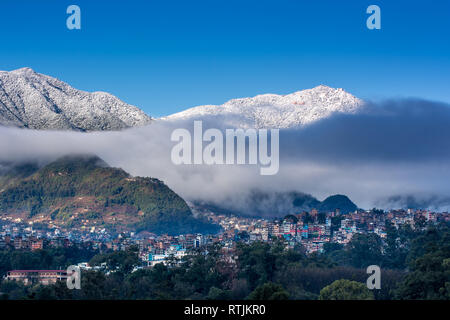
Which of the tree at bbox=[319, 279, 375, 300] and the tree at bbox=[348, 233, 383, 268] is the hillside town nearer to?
the tree at bbox=[348, 233, 383, 268]

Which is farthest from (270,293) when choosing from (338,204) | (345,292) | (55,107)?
(55,107)

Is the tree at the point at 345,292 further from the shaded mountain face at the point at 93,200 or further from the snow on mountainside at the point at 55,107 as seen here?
the snow on mountainside at the point at 55,107

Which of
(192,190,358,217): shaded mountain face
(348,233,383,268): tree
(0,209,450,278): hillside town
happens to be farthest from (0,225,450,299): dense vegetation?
(192,190,358,217): shaded mountain face

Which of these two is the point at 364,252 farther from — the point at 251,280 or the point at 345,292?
the point at 345,292

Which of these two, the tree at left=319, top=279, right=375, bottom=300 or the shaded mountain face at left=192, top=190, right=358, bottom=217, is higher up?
the shaded mountain face at left=192, top=190, right=358, bottom=217

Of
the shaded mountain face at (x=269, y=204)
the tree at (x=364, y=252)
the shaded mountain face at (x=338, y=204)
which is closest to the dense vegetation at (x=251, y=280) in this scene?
the tree at (x=364, y=252)
